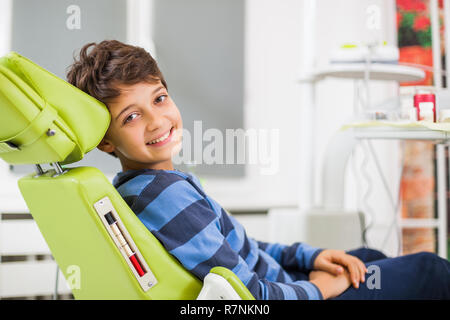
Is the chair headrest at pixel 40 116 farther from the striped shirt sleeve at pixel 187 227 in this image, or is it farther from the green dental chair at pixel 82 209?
the striped shirt sleeve at pixel 187 227

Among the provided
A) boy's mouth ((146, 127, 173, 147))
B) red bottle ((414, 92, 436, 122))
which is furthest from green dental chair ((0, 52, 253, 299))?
red bottle ((414, 92, 436, 122))

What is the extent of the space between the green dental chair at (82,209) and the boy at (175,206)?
4 cm

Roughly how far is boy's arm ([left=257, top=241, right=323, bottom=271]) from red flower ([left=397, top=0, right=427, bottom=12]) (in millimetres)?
1742

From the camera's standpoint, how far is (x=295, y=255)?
3.45 feet

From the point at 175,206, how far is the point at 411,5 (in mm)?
2064

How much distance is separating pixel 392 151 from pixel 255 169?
734mm

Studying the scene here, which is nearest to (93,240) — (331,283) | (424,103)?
(331,283)

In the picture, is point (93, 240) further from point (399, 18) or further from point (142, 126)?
point (399, 18)

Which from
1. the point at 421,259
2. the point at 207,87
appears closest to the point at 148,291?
the point at 421,259

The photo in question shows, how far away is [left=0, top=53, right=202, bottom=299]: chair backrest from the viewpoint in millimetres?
651

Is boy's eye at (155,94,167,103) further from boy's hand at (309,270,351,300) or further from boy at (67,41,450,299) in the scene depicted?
boy's hand at (309,270,351,300)

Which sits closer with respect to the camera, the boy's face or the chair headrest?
the chair headrest

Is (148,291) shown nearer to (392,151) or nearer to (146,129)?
(146,129)

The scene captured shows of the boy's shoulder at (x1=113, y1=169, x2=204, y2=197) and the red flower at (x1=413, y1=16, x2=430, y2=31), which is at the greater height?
the red flower at (x1=413, y1=16, x2=430, y2=31)
